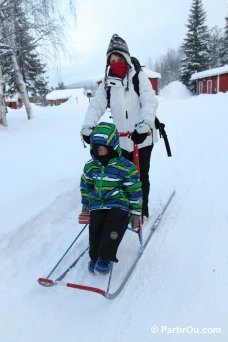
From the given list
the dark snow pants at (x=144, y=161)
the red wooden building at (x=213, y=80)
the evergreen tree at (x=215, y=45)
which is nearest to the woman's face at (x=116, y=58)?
the dark snow pants at (x=144, y=161)

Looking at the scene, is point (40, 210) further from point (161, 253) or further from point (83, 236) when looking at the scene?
point (161, 253)

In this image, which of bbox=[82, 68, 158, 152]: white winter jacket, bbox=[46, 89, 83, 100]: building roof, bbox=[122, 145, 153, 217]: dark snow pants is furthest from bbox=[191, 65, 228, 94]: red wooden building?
bbox=[82, 68, 158, 152]: white winter jacket

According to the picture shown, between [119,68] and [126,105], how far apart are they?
1.30 ft

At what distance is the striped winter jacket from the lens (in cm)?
310

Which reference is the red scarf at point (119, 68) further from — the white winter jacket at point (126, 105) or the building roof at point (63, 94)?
the building roof at point (63, 94)

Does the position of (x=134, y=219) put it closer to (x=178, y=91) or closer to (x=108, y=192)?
(x=108, y=192)

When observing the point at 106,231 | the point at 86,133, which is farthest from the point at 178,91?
the point at 106,231

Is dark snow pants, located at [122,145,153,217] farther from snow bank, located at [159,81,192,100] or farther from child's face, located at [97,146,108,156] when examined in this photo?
snow bank, located at [159,81,192,100]

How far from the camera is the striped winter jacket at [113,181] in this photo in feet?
10.2

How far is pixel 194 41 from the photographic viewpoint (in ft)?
127

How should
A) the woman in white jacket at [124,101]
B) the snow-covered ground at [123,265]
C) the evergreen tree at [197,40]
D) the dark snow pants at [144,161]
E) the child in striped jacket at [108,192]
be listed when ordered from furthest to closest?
the evergreen tree at [197,40] < the dark snow pants at [144,161] < the woman in white jacket at [124,101] < the child in striped jacket at [108,192] < the snow-covered ground at [123,265]

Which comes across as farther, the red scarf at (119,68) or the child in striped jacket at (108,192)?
the red scarf at (119,68)

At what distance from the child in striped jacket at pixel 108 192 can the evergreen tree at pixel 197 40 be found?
39218mm

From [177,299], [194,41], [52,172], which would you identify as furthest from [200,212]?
[194,41]
